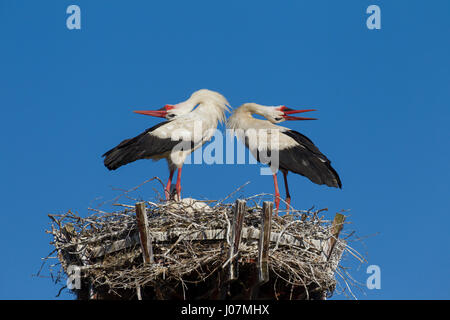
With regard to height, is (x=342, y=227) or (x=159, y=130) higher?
(x=159, y=130)

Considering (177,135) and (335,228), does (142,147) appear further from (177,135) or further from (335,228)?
(335,228)

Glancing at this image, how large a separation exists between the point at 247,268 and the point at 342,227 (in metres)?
1.01

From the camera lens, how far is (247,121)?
877cm

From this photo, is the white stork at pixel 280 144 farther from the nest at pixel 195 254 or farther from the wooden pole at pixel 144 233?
the wooden pole at pixel 144 233

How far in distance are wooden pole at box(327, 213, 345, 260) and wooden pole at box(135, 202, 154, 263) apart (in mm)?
1538

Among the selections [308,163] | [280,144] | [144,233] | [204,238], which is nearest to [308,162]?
[308,163]

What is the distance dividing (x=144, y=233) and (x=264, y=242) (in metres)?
0.99

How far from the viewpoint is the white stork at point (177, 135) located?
8.08m

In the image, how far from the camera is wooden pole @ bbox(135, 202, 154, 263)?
246 inches

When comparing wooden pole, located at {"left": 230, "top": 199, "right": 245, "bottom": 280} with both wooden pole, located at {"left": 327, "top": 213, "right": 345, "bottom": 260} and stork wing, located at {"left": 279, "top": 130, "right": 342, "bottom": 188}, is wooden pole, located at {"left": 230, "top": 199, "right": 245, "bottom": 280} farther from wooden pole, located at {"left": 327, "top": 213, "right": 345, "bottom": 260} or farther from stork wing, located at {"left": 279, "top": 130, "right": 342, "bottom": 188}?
stork wing, located at {"left": 279, "top": 130, "right": 342, "bottom": 188}

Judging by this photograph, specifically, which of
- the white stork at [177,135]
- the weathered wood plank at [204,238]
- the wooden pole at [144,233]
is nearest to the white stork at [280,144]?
A: the white stork at [177,135]

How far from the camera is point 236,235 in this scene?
6051 millimetres

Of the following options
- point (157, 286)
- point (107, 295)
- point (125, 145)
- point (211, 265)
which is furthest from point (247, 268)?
point (125, 145)
